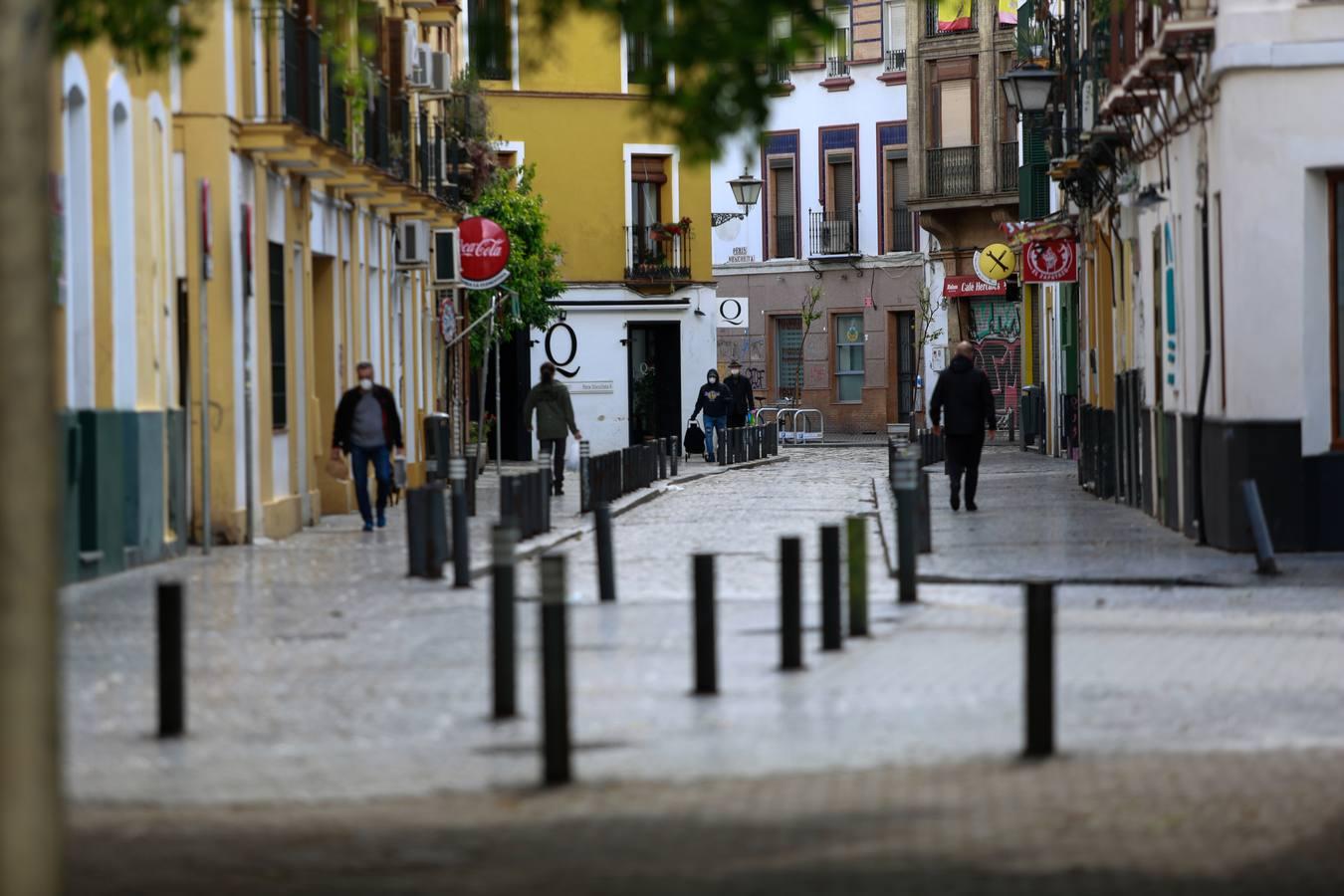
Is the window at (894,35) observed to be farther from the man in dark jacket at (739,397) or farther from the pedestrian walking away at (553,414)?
the pedestrian walking away at (553,414)

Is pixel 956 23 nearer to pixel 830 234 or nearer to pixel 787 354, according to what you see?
pixel 830 234

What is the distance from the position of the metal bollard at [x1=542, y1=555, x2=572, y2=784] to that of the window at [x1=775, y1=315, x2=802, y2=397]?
5686 cm

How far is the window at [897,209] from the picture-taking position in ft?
208

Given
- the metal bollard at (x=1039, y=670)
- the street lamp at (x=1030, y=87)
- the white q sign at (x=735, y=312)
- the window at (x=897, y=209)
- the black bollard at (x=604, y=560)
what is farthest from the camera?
the window at (x=897, y=209)

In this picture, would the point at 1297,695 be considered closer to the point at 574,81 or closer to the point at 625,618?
the point at 625,618

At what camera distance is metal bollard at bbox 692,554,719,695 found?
11.1 meters

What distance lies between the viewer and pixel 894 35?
62.8 m

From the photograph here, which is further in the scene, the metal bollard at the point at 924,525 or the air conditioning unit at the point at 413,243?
the air conditioning unit at the point at 413,243

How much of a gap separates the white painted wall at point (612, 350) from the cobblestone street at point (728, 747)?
35.3 metres

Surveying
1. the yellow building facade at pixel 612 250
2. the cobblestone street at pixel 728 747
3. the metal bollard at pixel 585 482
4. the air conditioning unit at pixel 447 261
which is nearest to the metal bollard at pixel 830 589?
the cobblestone street at pixel 728 747

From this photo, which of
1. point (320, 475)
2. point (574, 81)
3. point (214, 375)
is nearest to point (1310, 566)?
point (214, 375)

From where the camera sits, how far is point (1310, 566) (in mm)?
18172

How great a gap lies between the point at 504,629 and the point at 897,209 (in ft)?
177

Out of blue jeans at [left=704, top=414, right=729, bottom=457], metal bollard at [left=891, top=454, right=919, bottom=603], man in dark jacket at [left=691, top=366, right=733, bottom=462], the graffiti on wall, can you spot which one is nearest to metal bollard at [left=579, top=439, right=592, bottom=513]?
metal bollard at [left=891, top=454, right=919, bottom=603]
